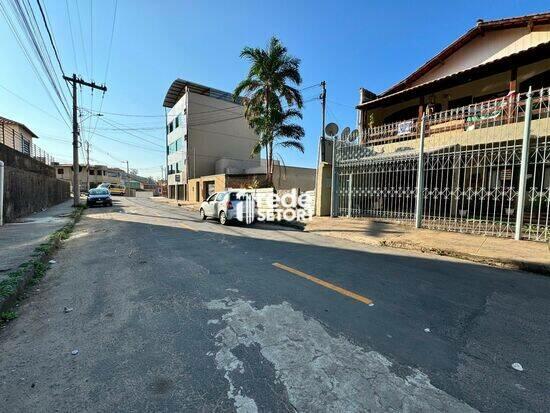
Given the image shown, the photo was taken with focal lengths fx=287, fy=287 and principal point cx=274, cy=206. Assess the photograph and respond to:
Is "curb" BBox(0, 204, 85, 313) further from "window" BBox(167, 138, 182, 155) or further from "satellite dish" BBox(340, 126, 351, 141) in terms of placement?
"window" BBox(167, 138, 182, 155)

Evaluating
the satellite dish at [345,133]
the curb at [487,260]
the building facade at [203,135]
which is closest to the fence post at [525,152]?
the curb at [487,260]

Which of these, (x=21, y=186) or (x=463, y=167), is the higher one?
(x=463, y=167)

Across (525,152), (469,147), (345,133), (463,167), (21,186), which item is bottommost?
(21,186)

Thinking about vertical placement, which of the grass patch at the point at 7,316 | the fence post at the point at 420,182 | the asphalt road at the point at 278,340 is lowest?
the grass patch at the point at 7,316

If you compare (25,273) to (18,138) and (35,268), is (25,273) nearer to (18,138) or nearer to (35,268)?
(35,268)

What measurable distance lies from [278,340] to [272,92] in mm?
18581

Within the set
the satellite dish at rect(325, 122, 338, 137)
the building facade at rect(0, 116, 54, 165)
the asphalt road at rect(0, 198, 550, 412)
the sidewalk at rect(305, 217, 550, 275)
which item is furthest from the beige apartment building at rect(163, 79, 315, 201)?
the asphalt road at rect(0, 198, 550, 412)

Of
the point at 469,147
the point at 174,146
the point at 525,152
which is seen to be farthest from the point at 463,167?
the point at 174,146

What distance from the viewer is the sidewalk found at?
6.29 meters

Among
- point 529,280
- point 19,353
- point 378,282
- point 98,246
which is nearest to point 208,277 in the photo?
point 19,353

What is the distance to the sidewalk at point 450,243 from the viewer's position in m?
6.29

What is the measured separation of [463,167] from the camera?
384 inches

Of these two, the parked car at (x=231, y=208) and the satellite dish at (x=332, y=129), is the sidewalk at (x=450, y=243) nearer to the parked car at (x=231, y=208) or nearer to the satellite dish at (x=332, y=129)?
the parked car at (x=231, y=208)

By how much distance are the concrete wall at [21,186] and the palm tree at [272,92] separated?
12886mm
